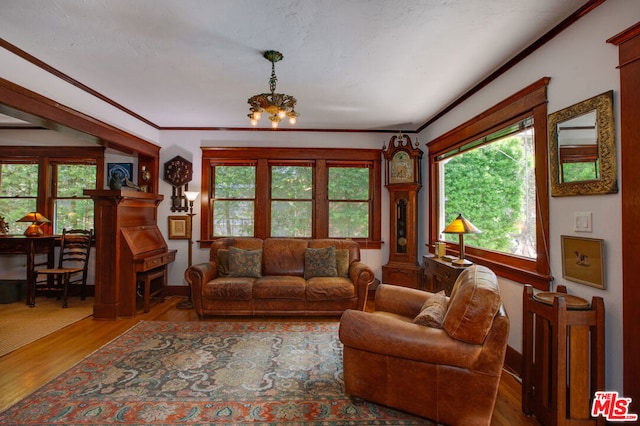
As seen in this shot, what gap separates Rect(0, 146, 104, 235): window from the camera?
4762mm

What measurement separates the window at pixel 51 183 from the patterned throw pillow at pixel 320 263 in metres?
3.61

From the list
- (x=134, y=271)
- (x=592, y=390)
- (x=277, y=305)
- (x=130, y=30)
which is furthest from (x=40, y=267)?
(x=592, y=390)

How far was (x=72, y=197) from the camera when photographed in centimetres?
482

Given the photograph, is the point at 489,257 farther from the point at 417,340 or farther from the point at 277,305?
the point at 277,305

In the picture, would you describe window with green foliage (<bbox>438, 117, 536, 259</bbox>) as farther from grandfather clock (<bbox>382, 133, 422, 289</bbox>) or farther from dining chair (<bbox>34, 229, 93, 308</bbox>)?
dining chair (<bbox>34, 229, 93, 308</bbox>)

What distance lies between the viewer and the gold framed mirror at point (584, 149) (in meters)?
1.76

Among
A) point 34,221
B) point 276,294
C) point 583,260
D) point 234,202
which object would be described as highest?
point 234,202

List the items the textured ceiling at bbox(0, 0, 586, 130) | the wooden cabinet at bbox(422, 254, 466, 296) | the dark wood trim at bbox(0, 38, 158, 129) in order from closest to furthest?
the textured ceiling at bbox(0, 0, 586, 130), the dark wood trim at bbox(0, 38, 158, 129), the wooden cabinet at bbox(422, 254, 466, 296)

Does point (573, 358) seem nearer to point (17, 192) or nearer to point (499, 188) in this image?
point (499, 188)

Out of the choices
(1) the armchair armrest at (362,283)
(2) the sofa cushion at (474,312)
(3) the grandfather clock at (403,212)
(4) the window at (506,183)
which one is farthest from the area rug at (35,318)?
(4) the window at (506,183)

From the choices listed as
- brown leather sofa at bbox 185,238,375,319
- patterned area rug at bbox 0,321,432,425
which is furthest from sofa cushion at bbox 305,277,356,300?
patterned area rug at bbox 0,321,432,425

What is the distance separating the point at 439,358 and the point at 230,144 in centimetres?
418

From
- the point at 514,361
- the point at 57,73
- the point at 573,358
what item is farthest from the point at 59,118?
the point at 514,361

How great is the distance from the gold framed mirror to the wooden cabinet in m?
1.08
